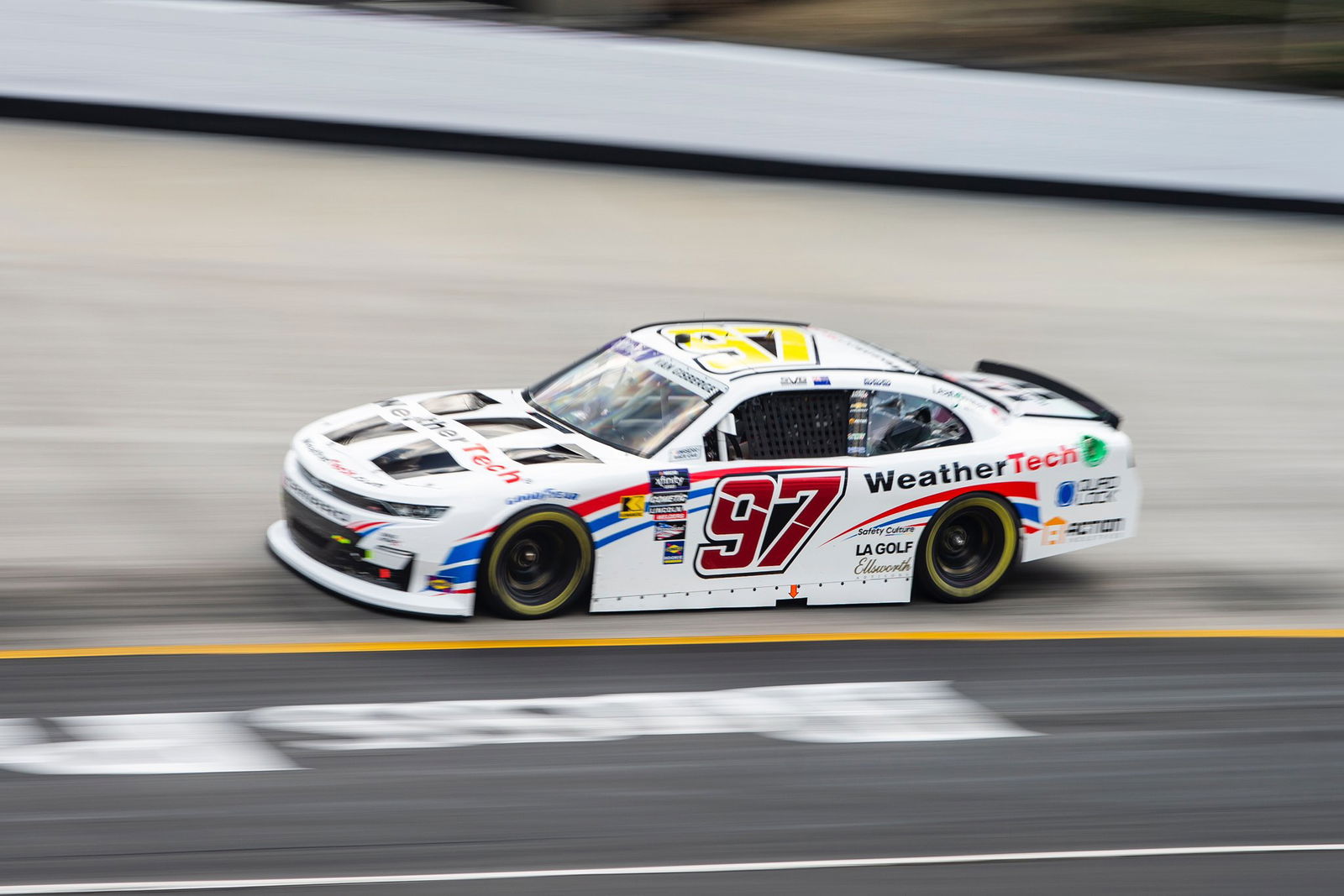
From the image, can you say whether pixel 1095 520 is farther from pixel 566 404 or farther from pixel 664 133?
pixel 664 133

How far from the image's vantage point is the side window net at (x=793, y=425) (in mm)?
8414

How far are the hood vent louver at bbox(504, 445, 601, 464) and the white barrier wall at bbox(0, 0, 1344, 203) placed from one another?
907cm

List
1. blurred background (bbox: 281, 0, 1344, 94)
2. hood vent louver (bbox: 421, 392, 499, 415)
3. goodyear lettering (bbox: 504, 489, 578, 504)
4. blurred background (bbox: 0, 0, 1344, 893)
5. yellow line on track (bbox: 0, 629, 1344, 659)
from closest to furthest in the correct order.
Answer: blurred background (bbox: 0, 0, 1344, 893) → yellow line on track (bbox: 0, 629, 1344, 659) → goodyear lettering (bbox: 504, 489, 578, 504) → hood vent louver (bbox: 421, 392, 499, 415) → blurred background (bbox: 281, 0, 1344, 94)

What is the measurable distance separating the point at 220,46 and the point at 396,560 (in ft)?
32.1

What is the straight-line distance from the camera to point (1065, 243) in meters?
17.2

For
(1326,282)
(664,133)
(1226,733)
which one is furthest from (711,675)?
(1326,282)

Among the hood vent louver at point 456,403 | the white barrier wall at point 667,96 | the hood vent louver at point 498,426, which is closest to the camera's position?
the hood vent louver at point 498,426

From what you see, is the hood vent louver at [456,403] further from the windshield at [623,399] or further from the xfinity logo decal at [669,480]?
the xfinity logo decal at [669,480]

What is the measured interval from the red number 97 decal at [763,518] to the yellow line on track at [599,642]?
38 centimetres

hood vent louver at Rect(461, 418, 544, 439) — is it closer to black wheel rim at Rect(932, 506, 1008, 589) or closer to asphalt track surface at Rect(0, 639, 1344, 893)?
asphalt track surface at Rect(0, 639, 1344, 893)

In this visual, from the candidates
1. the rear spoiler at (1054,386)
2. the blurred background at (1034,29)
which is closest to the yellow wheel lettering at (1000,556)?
the rear spoiler at (1054,386)

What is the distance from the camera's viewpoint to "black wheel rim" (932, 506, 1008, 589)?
9.03m

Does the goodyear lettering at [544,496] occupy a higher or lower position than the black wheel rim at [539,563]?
higher

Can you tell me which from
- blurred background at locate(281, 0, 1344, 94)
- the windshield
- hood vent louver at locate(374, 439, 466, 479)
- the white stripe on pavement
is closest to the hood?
hood vent louver at locate(374, 439, 466, 479)
